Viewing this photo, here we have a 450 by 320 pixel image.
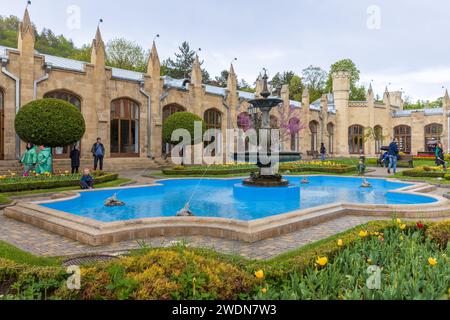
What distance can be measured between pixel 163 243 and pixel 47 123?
12510 millimetres

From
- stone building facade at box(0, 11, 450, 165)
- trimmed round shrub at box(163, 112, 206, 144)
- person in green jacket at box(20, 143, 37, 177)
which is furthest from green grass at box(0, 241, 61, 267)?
trimmed round shrub at box(163, 112, 206, 144)

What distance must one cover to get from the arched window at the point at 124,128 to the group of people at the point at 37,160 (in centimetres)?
870

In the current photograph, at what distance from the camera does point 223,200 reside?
1235cm

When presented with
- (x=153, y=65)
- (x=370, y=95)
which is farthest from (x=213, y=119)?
(x=370, y=95)

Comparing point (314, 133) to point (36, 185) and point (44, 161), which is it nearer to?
point (44, 161)

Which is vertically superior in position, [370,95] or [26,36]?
[370,95]

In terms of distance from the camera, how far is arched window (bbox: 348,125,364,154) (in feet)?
163

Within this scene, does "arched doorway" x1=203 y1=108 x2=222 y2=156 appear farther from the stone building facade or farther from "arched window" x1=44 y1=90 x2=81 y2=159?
"arched window" x1=44 y1=90 x2=81 y2=159

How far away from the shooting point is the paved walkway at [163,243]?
6344 millimetres

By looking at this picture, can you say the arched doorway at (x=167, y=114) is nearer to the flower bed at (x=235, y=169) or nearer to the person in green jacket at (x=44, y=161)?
the flower bed at (x=235, y=169)

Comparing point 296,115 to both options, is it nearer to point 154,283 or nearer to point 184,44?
point 184,44

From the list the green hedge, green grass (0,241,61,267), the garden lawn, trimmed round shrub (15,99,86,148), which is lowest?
green grass (0,241,61,267)

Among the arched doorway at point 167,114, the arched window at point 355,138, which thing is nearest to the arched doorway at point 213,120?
the arched doorway at point 167,114

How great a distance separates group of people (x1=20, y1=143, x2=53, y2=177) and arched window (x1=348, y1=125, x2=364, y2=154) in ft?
138
